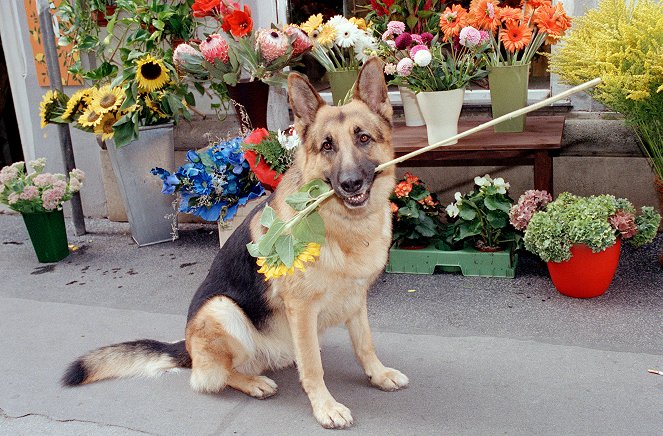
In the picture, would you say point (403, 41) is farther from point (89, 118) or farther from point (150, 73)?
point (89, 118)

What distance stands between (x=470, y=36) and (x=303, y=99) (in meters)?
1.74

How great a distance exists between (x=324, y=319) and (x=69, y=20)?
13.7ft

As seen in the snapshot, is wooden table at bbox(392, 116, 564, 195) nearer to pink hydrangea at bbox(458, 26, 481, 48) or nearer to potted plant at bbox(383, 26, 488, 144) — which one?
potted plant at bbox(383, 26, 488, 144)

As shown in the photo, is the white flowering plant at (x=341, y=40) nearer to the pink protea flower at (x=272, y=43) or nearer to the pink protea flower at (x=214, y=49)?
the pink protea flower at (x=272, y=43)

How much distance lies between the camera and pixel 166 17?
5.41 metres

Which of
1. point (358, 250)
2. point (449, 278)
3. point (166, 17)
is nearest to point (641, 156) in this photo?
point (449, 278)

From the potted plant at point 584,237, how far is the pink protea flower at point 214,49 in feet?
7.56

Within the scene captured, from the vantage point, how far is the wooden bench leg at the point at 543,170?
14.3 ft

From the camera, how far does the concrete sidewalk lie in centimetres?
308

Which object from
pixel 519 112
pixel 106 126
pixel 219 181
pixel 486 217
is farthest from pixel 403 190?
pixel 106 126

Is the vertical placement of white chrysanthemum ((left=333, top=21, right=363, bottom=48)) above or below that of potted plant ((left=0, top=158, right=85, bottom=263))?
above

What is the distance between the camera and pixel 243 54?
4.73 metres

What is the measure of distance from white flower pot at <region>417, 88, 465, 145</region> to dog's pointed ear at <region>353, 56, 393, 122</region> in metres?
1.34

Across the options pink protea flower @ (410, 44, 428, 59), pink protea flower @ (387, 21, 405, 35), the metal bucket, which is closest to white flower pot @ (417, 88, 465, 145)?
pink protea flower @ (410, 44, 428, 59)
